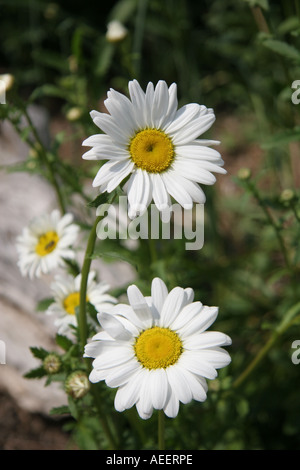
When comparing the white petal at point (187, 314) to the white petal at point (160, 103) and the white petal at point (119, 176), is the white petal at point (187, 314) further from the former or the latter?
the white petal at point (160, 103)

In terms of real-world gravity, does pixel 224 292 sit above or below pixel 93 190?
below

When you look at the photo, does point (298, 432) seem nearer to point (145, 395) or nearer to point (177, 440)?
point (177, 440)

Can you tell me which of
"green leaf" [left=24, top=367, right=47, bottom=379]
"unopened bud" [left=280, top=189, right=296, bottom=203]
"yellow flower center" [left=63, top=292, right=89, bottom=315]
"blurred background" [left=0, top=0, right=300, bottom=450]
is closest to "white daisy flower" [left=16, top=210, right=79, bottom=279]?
"yellow flower center" [left=63, top=292, right=89, bottom=315]

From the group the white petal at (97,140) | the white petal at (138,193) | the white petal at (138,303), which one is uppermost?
the white petal at (97,140)

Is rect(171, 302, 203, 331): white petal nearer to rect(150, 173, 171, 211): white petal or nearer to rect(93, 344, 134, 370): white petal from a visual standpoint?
rect(93, 344, 134, 370): white petal

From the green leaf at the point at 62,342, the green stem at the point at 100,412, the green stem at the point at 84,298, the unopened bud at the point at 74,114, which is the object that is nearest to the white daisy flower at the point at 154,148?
the green stem at the point at 84,298
